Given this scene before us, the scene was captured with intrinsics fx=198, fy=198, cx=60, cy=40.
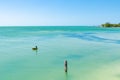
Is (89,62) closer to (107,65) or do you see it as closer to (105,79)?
(107,65)

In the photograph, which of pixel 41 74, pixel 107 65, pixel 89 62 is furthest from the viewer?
pixel 89 62

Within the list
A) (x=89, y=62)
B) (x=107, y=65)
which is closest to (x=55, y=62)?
(x=89, y=62)

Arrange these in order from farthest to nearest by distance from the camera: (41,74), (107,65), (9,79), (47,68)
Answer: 1. (107,65)
2. (47,68)
3. (41,74)
4. (9,79)

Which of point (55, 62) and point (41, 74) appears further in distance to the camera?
point (55, 62)

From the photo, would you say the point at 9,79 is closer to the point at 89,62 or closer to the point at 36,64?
the point at 36,64

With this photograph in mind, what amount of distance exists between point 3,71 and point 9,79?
2863 mm

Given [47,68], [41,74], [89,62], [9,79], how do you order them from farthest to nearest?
[89,62], [47,68], [41,74], [9,79]

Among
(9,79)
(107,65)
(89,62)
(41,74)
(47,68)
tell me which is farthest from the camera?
(89,62)

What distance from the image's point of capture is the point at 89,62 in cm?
2473

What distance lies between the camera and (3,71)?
2036 centimetres

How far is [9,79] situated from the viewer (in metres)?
17.8

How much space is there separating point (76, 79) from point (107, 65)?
262 inches

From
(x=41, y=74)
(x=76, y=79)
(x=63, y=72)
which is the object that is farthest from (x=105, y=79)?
(x=41, y=74)

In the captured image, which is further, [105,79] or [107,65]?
[107,65]
